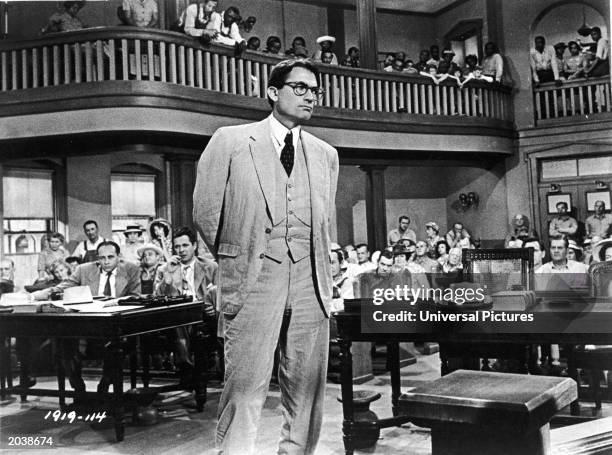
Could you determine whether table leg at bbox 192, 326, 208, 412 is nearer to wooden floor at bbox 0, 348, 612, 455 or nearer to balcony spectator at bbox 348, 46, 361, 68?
wooden floor at bbox 0, 348, 612, 455

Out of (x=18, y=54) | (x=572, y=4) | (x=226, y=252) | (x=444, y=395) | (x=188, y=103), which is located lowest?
(x=444, y=395)

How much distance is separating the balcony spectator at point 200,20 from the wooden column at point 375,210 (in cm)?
378

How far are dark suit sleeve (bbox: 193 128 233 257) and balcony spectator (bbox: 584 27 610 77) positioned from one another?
35.6 ft

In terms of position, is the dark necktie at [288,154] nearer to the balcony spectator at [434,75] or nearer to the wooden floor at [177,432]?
the wooden floor at [177,432]

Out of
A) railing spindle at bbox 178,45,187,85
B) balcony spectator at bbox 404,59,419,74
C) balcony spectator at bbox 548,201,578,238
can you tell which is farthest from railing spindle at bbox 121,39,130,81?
balcony spectator at bbox 548,201,578,238

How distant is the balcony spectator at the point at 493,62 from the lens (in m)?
11.6

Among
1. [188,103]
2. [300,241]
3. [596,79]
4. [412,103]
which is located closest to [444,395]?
[300,241]

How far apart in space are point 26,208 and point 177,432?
6.66m

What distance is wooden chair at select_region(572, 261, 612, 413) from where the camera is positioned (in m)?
3.75

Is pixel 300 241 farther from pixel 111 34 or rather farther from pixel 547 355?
pixel 111 34

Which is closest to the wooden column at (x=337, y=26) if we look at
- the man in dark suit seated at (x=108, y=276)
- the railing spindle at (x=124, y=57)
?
the railing spindle at (x=124, y=57)

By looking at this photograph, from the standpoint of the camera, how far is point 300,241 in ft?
6.88

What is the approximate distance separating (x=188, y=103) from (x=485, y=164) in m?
6.56

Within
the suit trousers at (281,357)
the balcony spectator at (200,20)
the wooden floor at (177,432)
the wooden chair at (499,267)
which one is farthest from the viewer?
the balcony spectator at (200,20)
